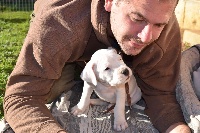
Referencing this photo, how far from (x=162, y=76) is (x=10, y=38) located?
2.91m

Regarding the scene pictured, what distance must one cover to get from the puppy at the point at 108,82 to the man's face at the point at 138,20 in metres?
0.09

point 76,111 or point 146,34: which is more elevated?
point 146,34

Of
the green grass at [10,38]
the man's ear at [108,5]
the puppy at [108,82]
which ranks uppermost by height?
the man's ear at [108,5]

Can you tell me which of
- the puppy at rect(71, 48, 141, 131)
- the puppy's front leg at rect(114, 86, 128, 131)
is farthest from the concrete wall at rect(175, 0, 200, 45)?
the puppy's front leg at rect(114, 86, 128, 131)

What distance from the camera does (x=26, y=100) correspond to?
1.86m

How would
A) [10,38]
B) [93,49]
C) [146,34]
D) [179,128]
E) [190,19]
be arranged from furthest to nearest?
[10,38] < [190,19] < [93,49] < [179,128] < [146,34]

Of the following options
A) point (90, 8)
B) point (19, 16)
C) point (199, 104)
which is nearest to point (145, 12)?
point (90, 8)

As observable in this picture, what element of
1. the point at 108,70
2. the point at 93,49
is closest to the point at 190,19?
the point at 93,49

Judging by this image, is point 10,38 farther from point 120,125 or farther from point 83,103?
point 120,125

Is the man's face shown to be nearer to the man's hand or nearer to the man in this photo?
the man

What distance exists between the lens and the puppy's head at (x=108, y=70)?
1.81 meters

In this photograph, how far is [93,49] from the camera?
211 cm

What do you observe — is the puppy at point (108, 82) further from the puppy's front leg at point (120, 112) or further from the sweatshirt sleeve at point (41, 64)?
the sweatshirt sleeve at point (41, 64)

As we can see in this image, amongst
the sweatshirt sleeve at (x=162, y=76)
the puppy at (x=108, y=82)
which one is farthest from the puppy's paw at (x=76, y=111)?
the sweatshirt sleeve at (x=162, y=76)
